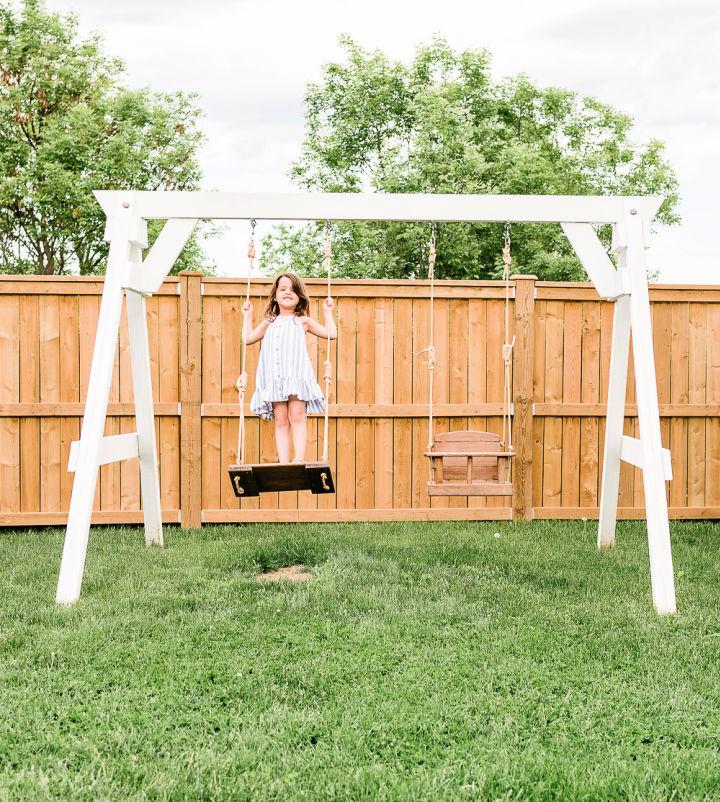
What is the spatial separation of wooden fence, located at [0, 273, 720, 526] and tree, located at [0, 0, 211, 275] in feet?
42.1

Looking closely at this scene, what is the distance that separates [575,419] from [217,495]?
307 centimetres

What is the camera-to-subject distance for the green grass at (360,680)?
8.23 feet

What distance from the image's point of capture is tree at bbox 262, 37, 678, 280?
1925cm

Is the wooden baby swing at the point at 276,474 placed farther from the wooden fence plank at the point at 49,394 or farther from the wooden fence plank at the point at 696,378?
the wooden fence plank at the point at 696,378

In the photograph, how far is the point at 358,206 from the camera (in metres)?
4.87

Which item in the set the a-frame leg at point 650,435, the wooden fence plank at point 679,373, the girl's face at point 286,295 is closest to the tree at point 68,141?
the wooden fence plank at point 679,373

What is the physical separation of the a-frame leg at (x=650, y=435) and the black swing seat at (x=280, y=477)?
1736 mm

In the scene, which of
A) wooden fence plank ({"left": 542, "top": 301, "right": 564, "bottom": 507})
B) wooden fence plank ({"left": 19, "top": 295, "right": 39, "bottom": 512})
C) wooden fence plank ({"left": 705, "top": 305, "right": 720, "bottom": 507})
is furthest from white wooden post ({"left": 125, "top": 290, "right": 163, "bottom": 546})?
wooden fence plank ({"left": 705, "top": 305, "right": 720, "bottom": 507})

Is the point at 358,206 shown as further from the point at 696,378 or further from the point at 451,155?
the point at 451,155

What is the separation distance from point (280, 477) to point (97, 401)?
3.63 feet

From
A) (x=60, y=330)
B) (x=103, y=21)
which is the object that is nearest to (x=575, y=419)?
(x=60, y=330)

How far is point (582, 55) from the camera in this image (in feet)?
69.1

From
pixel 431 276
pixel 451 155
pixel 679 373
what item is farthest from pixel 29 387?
pixel 451 155

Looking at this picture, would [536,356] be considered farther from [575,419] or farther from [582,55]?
[582,55]
